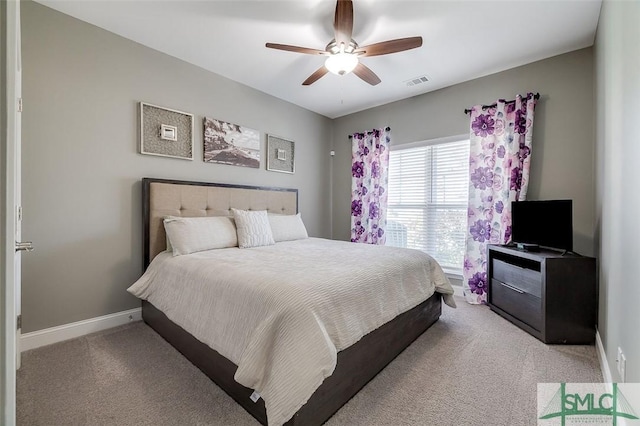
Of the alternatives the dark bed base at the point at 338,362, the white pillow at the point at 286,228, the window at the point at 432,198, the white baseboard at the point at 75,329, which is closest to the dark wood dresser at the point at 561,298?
the dark bed base at the point at 338,362

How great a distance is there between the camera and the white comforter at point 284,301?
49.2 inches

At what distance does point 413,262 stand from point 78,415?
2.36 m

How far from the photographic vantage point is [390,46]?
7.17 feet

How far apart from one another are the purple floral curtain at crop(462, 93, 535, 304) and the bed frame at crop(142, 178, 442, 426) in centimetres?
90

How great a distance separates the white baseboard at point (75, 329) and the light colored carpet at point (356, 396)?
0.08m

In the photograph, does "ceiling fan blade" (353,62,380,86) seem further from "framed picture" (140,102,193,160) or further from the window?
"framed picture" (140,102,193,160)

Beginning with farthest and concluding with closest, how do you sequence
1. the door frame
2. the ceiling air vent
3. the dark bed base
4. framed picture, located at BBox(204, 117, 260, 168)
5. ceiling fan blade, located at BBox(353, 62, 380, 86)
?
1. the ceiling air vent
2. framed picture, located at BBox(204, 117, 260, 168)
3. ceiling fan blade, located at BBox(353, 62, 380, 86)
4. the dark bed base
5. the door frame

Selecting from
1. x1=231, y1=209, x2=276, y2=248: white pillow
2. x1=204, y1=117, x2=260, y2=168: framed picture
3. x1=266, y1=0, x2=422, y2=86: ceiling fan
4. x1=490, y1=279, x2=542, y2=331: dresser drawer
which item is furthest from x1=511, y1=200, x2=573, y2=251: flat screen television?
x1=204, y1=117, x2=260, y2=168: framed picture

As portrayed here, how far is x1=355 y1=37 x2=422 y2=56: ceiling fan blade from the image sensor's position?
82.0 inches

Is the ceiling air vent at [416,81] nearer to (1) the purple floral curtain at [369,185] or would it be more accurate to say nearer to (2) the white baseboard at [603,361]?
(1) the purple floral curtain at [369,185]

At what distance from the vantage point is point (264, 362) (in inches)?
51.7

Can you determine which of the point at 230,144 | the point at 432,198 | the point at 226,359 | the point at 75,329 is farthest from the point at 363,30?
the point at 75,329

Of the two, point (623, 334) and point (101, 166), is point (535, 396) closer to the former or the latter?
point (623, 334)

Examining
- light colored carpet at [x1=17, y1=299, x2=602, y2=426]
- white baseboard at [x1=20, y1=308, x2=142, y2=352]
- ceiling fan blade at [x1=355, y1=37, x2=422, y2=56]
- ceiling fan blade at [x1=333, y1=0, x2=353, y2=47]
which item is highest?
ceiling fan blade at [x1=333, y1=0, x2=353, y2=47]
